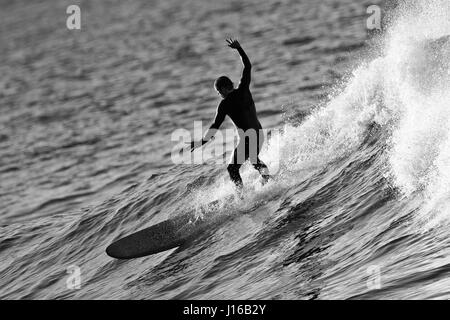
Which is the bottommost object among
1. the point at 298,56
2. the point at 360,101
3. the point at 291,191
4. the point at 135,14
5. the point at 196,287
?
the point at 196,287

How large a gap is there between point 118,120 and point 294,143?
1312cm

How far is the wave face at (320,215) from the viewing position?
10.3 metres

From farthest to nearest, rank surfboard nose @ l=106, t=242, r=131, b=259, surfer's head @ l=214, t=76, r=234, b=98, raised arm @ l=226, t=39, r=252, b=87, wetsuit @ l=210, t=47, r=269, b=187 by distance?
surfboard nose @ l=106, t=242, r=131, b=259, wetsuit @ l=210, t=47, r=269, b=187, surfer's head @ l=214, t=76, r=234, b=98, raised arm @ l=226, t=39, r=252, b=87

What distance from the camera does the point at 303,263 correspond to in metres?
10.8

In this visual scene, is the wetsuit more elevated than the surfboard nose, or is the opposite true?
the wetsuit

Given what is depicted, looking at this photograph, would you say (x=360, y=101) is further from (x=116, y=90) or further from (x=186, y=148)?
(x=116, y=90)

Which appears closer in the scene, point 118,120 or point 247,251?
point 247,251

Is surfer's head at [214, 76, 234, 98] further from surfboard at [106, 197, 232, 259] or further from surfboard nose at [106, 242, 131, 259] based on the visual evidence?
surfboard nose at [106, 242, 131, 259]

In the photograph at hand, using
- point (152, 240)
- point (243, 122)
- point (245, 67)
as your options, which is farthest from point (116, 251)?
point (245, 67)

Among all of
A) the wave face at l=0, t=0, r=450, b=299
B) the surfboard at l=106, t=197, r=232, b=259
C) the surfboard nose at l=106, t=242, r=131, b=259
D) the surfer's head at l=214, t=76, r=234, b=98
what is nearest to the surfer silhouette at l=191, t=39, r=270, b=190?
the surfer's head at l=214, t=76, r=234, b=98

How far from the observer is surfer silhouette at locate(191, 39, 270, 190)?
42.4 ft

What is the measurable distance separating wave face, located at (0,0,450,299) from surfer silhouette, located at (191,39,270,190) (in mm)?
713
